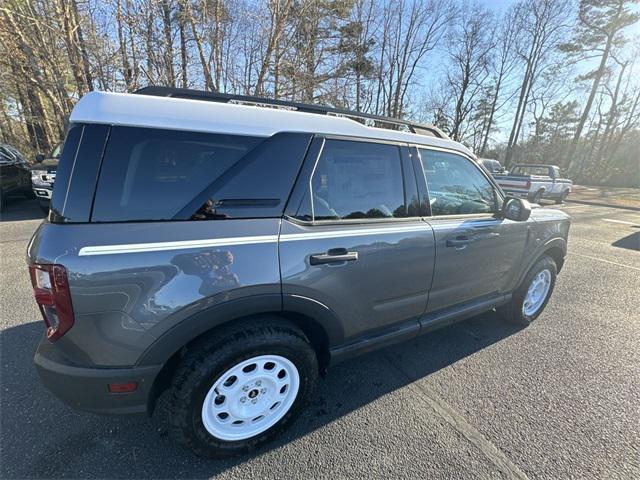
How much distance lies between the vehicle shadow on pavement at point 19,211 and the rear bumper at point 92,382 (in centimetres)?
814

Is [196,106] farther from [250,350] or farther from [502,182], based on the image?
[502,182]

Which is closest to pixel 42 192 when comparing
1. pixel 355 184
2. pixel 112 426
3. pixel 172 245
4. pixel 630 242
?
pixel 112 426

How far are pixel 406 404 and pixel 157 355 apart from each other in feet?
5.80

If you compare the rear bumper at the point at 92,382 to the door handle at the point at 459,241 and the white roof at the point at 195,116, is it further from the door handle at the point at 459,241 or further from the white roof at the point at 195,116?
the door handle at the point at 459,241

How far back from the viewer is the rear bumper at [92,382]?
58.2 inches

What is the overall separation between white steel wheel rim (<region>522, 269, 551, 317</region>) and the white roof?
9.33 ft

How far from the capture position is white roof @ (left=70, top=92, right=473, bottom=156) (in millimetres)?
1441

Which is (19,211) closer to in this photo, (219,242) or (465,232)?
(219,242)

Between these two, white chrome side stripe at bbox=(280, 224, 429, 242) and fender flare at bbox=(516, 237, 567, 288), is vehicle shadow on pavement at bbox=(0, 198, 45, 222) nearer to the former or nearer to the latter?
white chrome side stripe at bbox=(280, 224, 429, 242)

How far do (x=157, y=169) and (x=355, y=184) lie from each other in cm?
121

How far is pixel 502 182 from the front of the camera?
12.6 m

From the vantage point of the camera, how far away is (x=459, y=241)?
8.06ft

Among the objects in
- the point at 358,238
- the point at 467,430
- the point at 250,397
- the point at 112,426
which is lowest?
the point at 467,430

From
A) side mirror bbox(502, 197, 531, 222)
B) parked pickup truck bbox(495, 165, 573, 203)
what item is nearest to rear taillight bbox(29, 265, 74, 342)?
side mirror bbox(502, 197, 531, 222)
